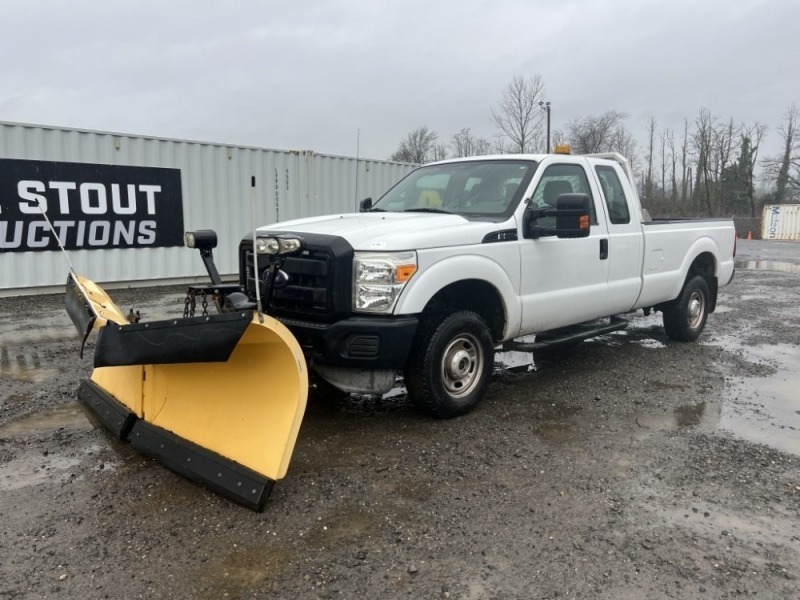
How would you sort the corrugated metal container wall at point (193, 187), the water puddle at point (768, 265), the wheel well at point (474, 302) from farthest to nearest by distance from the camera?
1. the water puddle at point (768, 265)
2. the corrugated metal container wall at point (193, 187)
3. the wheel well at point (474, 302)

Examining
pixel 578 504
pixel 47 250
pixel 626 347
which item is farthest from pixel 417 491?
pixel 47 250

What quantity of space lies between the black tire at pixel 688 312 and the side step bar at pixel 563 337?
1.05 m

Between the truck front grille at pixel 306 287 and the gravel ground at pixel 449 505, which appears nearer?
the gravel ground at pixel 449 505

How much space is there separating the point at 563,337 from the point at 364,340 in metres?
2.35

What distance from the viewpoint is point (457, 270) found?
14.2ft

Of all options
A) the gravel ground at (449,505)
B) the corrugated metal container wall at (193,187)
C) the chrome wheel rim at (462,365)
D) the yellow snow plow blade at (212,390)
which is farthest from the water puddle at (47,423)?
the corrugated metal container wall at (193,187)

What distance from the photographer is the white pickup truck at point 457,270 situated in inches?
157

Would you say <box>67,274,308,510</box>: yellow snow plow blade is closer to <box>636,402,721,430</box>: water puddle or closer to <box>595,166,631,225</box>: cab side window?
<box>636,402,721,430</box>: water puddle

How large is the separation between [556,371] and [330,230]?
297 cm

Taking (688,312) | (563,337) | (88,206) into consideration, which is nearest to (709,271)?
(688,312)

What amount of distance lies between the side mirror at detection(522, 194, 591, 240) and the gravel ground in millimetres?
1402

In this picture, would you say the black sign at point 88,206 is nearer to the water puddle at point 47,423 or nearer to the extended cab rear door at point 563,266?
the water puddle at point 47,423

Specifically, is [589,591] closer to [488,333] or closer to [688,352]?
[488,333]

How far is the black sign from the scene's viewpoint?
10.4m
